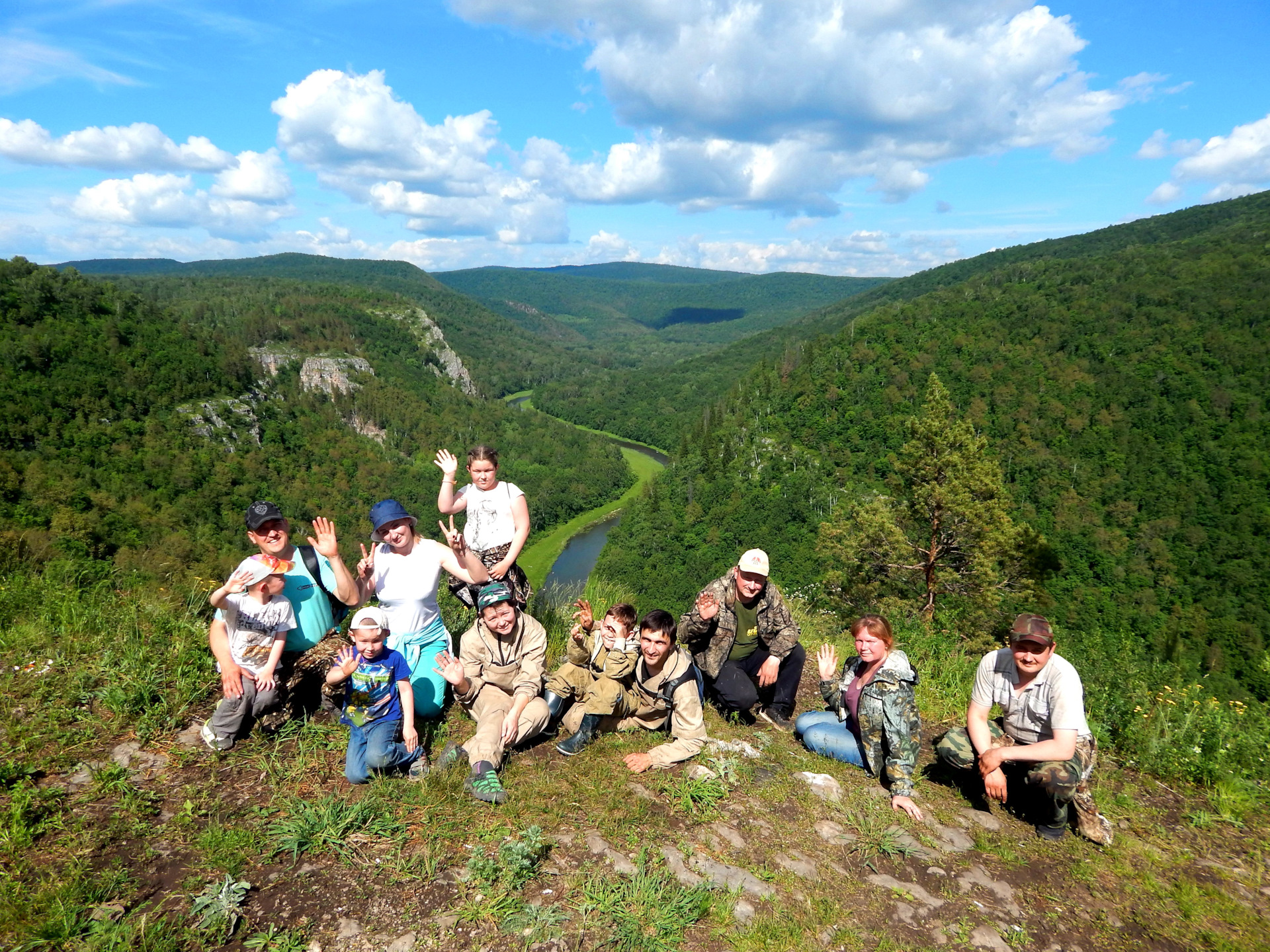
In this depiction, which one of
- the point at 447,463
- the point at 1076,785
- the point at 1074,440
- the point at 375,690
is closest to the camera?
the point at 1076,785

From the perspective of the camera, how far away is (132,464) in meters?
53.0

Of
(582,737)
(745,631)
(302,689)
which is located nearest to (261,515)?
(302,689)

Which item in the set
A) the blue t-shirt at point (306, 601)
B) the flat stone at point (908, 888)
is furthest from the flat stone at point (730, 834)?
the blue t-shirt at point (306, 601)

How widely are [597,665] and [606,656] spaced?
123 mm

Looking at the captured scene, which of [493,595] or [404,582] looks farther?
[404,582]

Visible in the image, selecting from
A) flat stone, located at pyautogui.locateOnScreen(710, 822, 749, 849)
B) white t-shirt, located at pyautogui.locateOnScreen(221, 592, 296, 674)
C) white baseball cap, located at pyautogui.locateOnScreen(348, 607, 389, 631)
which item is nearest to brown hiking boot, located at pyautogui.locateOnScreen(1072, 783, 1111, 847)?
flat stone, located at pyautogui.locateOnScreen(710, 822, 749, 849)

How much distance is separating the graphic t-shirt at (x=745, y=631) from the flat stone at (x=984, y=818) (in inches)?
79.3

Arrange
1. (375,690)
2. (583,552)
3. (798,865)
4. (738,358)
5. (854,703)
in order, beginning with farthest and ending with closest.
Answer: (738,358)
(583,552)
(854,703)
(375,690)
(798,865)

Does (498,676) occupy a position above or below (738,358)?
below

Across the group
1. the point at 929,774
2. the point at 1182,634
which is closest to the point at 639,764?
the point at 929,774

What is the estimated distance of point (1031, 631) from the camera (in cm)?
409

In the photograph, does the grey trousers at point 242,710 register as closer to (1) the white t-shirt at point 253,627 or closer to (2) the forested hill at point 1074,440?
(1) the white t-shirt at point 253,627

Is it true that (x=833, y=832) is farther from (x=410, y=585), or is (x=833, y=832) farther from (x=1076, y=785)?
(x=410, y=585)

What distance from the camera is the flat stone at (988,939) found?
3287 mm
